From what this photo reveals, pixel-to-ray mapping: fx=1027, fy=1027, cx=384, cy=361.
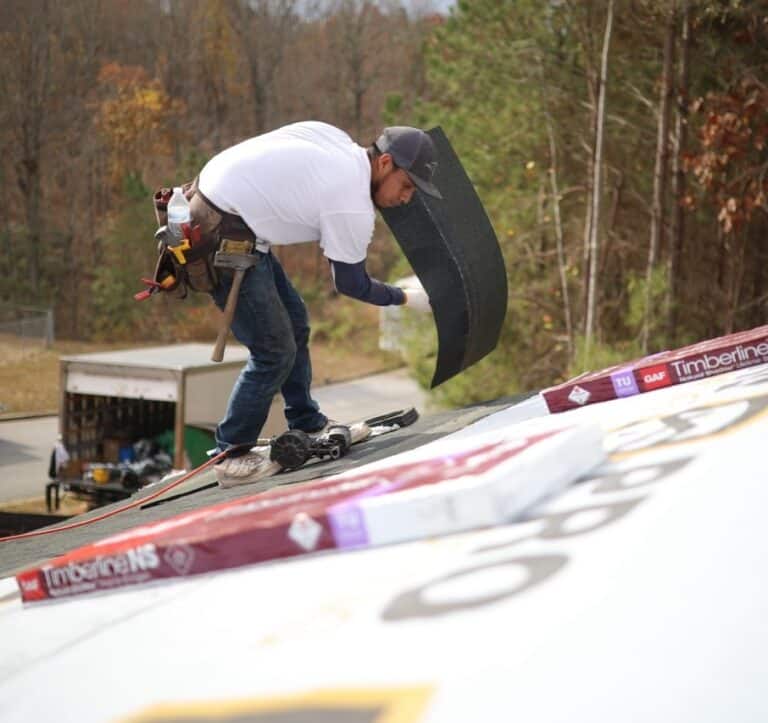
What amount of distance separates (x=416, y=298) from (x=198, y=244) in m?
0.95

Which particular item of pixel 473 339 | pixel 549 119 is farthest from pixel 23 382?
pixel 473 339

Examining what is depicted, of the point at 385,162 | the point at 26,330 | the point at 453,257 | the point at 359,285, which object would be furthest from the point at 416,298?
the point at 26,330

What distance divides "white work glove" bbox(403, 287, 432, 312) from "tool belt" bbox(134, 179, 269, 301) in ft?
2.12

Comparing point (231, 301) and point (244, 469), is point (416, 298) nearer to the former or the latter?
point (231, 301)

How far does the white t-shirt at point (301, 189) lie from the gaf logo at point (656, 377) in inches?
44.0

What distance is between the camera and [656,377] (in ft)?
12.0

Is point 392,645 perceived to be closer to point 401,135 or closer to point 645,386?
point 645,386

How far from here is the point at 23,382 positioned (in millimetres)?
21672

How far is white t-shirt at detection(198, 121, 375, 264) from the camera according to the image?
3736mm

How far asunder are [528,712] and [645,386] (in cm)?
258

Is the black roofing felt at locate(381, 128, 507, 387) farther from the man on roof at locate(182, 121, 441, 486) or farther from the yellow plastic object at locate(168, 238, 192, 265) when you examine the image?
the yellow plastic object at locate(168, 238, 192, 265)

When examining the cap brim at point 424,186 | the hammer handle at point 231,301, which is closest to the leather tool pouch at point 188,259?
the hammer handle at point 231,301

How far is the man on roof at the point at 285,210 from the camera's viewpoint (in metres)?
3.75

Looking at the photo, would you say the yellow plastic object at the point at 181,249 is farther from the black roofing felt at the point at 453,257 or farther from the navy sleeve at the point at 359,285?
the black roofing felt at the point at 453,257
